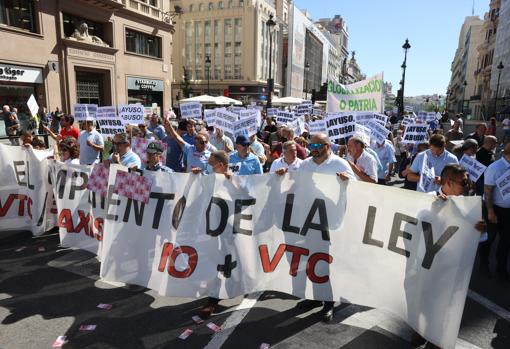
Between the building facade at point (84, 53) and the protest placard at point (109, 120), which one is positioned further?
the building facade at point (84, 53)

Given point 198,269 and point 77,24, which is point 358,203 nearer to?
point 198,269

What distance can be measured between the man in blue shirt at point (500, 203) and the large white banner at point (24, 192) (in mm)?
6288

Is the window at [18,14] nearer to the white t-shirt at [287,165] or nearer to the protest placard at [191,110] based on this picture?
the protest placard at [191,110]

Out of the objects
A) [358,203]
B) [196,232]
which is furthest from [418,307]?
[196,232]

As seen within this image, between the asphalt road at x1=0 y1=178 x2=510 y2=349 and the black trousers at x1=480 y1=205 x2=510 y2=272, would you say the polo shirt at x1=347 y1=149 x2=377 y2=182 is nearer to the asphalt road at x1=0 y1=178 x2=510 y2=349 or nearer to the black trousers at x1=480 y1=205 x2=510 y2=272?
the black trousers at x1=480 y1=205 x2=510 y2=272

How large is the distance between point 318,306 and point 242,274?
3.12 ft

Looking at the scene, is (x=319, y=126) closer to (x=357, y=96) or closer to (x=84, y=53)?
(x=357, y=96)

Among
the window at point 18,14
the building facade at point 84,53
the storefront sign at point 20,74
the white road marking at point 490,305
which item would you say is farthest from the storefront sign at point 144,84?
the white road marking at point 490,305

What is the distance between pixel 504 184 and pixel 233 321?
372 centimetres

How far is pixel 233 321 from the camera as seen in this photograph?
12.6 feet

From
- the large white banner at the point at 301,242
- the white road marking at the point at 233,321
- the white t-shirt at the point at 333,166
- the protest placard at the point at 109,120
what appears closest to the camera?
the large white banner at the point at 301,242

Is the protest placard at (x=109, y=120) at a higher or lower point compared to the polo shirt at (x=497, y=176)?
higher

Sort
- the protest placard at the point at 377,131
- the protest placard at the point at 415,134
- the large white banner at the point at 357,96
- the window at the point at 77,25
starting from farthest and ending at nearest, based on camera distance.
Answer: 1. the window at the point at 77,25
2. the protest placard at the point at 415,134
3. the large white banner at the point at 357,96
4. the protest placard at the point at 377,131

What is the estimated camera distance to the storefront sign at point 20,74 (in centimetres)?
1969
